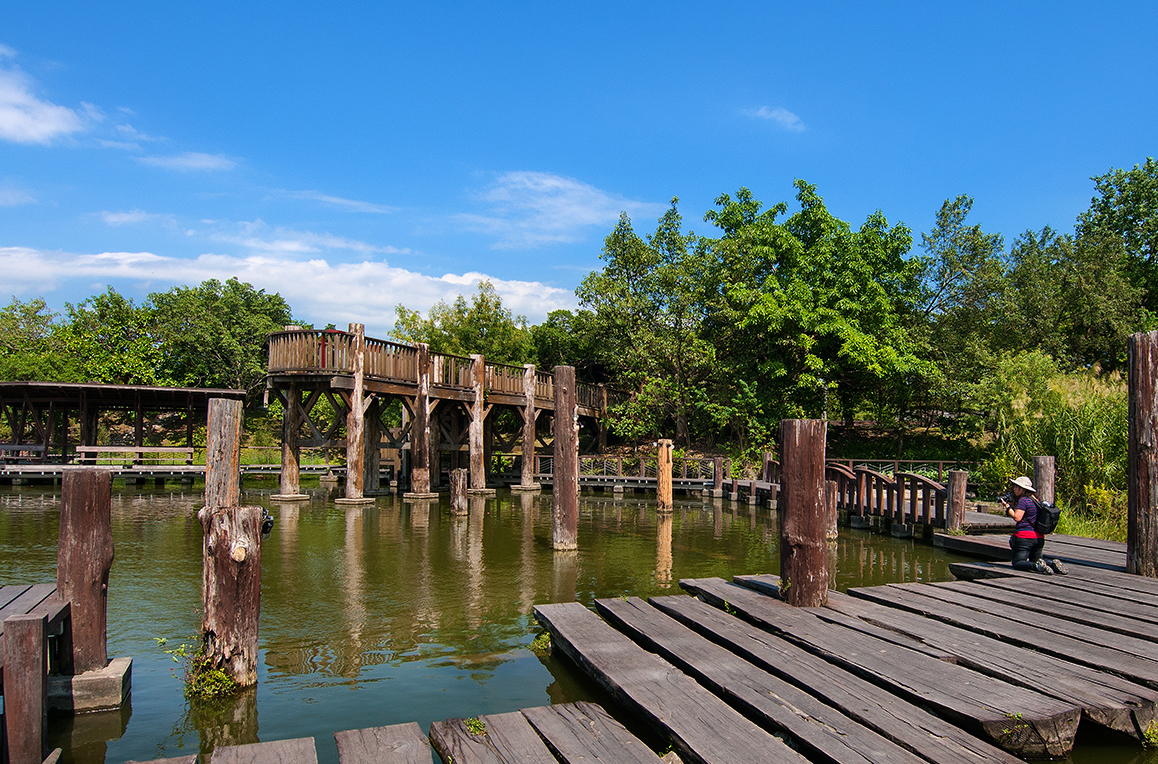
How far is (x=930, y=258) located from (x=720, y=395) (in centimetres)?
1227

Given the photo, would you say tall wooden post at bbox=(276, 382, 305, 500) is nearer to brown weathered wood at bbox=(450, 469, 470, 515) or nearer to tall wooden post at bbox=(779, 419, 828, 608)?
brown weathered wood at bbox=(450, 469, 470, 515)

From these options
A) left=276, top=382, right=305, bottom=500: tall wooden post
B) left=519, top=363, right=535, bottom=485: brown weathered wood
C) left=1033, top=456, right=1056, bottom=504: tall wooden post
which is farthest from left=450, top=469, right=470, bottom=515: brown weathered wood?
left=1033, top=456, right=1056, bottom=504: tall wooden post

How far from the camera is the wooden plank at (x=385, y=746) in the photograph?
3.96 metres

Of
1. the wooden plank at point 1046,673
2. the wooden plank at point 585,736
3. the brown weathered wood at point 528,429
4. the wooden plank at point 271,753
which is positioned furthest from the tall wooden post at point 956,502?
the brown weathered wood at point 528,429

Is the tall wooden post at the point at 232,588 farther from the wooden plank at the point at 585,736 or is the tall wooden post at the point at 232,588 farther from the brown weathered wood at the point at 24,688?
the wooden plank at the point at 585,736

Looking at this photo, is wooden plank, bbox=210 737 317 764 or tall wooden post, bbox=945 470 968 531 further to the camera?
tall wooden post, bbox=945 470 968 531

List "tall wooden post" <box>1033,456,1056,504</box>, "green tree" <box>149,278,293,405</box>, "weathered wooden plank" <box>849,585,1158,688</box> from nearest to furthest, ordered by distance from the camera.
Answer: "weathered wooden plank" <box>849,585,1158,688</box> < "tall wooden post" <box>1033,456,1056,504</box> < "green tree" <box>149,278,293,405</box>

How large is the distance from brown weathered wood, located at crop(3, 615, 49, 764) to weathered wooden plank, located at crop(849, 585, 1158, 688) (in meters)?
6.75

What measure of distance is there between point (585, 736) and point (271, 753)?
1755mm

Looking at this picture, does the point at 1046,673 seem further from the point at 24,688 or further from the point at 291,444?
the point at 291,444

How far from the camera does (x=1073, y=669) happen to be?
5.04 meters

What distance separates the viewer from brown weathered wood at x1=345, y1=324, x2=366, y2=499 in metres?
20.0

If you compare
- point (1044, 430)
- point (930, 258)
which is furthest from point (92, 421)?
point (930, 258)

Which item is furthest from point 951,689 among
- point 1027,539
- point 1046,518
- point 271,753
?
point 1027,539
